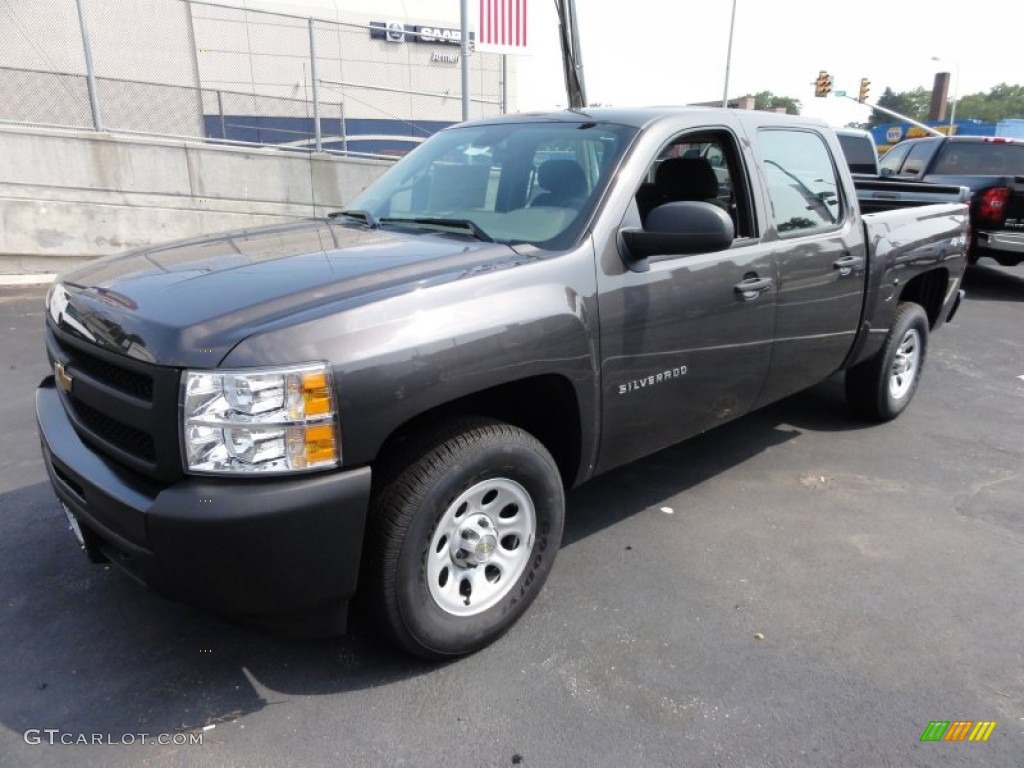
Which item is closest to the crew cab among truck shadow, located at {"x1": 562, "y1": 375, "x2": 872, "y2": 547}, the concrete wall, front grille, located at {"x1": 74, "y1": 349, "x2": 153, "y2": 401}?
truck shadow, located at {"x1": 562, "y1": 375, "x2": 872, "y2": 547}

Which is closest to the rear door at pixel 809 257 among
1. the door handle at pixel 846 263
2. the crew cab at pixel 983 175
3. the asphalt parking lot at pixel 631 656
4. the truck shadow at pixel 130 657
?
the door handle at pixel 846 263

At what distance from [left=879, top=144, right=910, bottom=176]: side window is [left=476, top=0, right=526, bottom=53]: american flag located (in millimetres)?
6167

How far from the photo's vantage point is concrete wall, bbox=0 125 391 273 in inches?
362

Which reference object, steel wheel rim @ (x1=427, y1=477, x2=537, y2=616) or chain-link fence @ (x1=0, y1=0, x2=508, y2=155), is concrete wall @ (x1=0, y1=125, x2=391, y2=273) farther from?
steel wheel rim @ (x1=427, y1=477, x2=537, y2=616)

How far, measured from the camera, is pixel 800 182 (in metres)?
3.96

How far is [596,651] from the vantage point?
9.00 feet

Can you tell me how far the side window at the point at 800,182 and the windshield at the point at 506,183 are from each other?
98 cm

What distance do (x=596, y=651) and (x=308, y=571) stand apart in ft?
3.73

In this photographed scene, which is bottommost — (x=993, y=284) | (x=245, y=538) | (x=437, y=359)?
(x=993, y=284)

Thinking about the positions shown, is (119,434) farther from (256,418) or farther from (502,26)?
(502,26)

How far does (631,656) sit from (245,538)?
145 cm

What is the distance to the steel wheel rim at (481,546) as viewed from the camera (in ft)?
8.45

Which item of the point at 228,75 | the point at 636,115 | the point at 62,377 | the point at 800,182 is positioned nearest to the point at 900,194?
the point at 800,182

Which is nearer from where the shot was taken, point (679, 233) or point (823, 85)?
point (679, 233)
